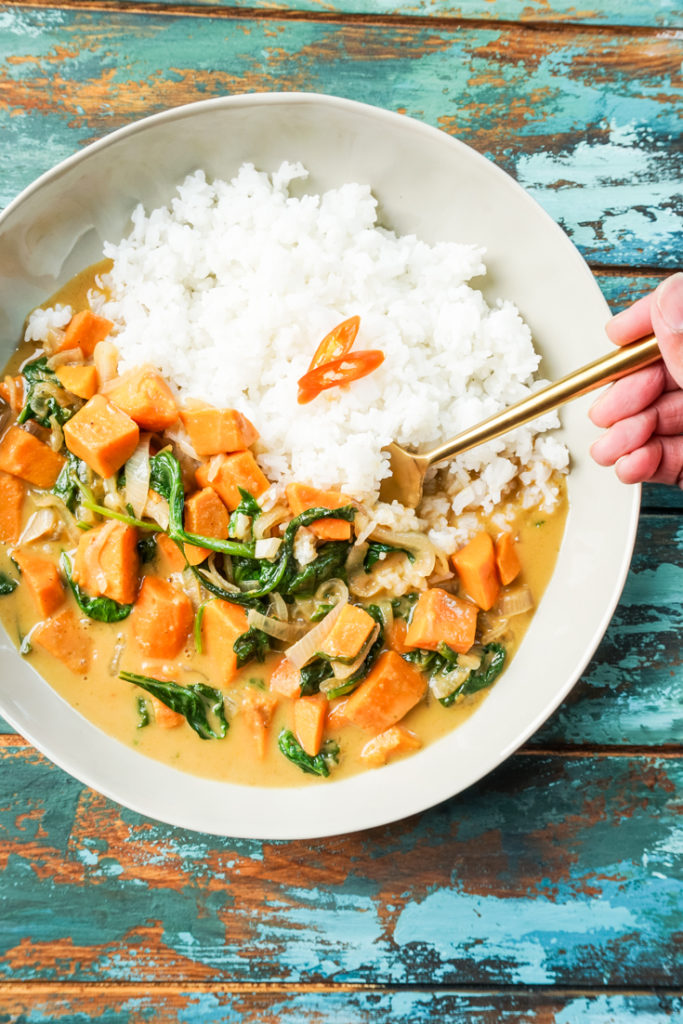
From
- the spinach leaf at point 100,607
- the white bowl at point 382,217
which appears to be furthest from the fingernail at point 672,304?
the spinach leaf at point 100,607

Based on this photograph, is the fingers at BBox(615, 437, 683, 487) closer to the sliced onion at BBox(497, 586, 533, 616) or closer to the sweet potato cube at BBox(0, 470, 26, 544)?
the sliced onion at BBox(497, 586, 533, 616)

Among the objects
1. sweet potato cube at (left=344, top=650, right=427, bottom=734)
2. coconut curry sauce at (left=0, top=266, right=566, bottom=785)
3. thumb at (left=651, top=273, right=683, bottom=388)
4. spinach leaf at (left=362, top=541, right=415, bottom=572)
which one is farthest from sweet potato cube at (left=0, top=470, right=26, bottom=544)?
thumb at (left=651, top=273, right=683, bottom=388)

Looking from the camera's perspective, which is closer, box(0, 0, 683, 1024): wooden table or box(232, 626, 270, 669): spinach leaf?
box(232, 626, 270, 669): spinach leaf

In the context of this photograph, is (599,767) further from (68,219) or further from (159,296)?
(68,219)

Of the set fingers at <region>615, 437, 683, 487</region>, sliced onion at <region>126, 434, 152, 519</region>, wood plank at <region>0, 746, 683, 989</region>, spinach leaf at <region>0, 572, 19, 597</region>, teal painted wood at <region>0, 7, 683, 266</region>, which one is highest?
teal painted wood at <region>0, 7, 683, 266</region>

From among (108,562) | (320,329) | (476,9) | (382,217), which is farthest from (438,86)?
(108,562)

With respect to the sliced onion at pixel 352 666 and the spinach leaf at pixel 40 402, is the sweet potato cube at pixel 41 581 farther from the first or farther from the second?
the sliced onion at pixel 352 666

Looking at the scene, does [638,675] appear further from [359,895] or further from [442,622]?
[359,895]
